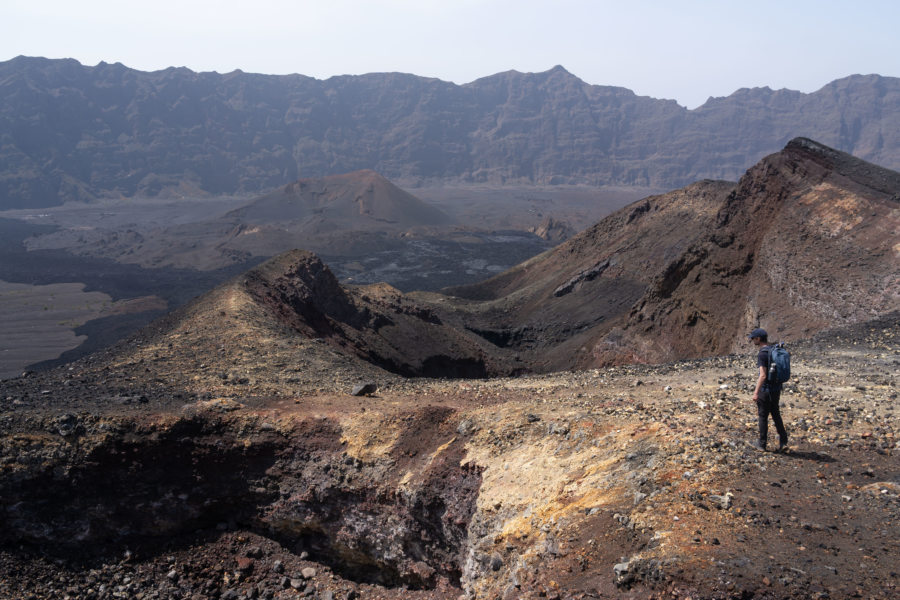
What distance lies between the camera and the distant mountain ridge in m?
131

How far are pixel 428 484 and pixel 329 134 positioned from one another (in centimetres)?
18088

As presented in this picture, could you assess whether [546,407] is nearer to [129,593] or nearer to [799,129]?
[129,593]

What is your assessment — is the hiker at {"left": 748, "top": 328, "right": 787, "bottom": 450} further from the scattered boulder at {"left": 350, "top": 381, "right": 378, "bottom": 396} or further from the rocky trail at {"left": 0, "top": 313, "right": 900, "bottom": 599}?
the scattered boulder at {"left": 350, "top": 381, "right": 378, "bottom": 396}

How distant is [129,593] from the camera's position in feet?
27.3

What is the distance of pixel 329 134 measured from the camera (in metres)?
178

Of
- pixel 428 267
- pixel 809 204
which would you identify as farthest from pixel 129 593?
pixel 428 267

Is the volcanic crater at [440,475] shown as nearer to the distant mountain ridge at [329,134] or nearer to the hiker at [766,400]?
the hiker at [766,400]

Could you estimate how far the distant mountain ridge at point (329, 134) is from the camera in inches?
5153

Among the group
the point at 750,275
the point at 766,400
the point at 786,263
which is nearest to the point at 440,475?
the point at 766,400

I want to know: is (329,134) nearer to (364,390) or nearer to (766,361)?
(364,390)

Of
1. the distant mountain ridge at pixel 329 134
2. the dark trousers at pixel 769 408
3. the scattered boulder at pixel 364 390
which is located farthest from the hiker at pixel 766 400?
the distant mountain ridge at pixel 329 134

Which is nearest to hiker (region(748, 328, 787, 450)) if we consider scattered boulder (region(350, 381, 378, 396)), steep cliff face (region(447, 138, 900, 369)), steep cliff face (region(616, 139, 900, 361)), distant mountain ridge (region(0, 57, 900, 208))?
scattered boulder (region(350, 381, 378, 396))

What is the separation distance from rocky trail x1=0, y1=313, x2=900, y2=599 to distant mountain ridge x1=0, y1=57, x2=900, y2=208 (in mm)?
131263

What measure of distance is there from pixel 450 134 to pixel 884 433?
7336 inches
